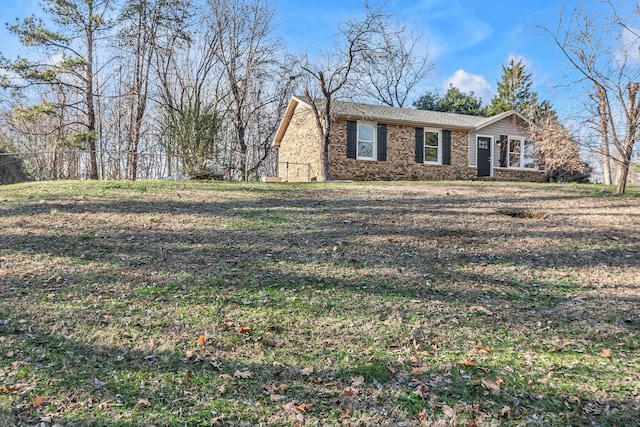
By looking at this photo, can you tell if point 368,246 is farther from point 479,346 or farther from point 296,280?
point 479,346

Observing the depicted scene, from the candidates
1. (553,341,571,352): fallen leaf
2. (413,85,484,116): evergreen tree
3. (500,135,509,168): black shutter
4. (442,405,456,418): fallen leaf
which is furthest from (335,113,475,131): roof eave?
(442,405,456,418): fallen leaf

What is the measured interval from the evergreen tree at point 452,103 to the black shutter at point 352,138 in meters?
14.2

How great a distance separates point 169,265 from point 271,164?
23.9 metres

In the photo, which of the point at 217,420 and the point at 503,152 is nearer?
the point at 217,420

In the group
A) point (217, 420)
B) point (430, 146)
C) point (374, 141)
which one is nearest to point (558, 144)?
point (374, 141)

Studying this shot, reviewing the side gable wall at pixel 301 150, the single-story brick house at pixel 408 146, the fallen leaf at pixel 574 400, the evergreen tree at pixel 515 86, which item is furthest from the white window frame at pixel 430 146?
the evergreen tree at pixel 515 86

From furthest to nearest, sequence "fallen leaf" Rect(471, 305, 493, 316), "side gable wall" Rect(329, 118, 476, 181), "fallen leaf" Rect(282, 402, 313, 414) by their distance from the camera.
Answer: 1. "side gable wall" Rect(329, 118, 476, 181)
2. "fallen leaf" Rect(471, 305, 493, 316)
3. "fallen leaf" Rect(282, 402, 313, 414)

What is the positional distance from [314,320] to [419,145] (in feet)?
47.7

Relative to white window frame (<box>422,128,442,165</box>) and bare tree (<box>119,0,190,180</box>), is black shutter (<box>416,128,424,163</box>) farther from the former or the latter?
bare tree (<box>119,0,190,180</box>)

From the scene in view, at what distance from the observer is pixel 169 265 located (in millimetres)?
5020

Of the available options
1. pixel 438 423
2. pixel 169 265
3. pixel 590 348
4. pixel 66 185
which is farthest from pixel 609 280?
pixel 66 185

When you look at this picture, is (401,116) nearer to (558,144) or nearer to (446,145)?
(446,145)

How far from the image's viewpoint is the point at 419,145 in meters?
17.3

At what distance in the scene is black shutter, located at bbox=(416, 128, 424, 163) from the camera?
56.4 ft
